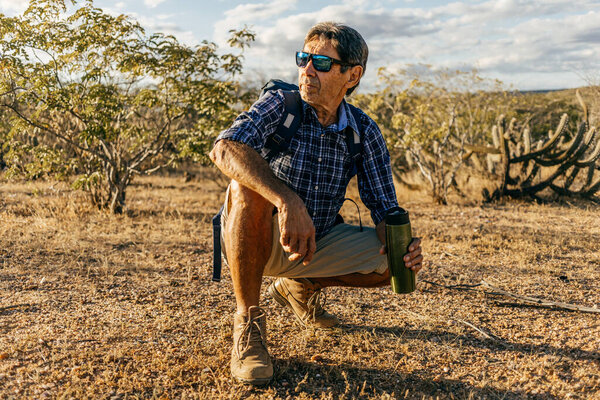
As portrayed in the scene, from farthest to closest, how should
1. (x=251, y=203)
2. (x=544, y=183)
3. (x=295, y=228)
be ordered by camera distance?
1. (x=544, y=183)
2. (x=251, y=203)
3. (x=295, y=228)

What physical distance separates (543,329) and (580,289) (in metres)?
1.04

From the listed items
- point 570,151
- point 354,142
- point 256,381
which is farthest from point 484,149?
point 256,381

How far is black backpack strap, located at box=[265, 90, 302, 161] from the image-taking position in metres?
2.54

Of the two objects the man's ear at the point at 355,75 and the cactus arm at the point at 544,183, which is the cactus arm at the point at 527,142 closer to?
the cactus arm at the point at 544,183

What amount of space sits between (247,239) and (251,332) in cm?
43

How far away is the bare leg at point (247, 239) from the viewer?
93.5 inches

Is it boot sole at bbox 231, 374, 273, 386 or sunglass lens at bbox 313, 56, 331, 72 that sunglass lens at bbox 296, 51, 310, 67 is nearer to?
sunglass lens at bbox 313, 56, 331, 72

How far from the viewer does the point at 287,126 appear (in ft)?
8.34

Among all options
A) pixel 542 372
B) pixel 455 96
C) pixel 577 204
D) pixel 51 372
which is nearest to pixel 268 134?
pixel 51 372

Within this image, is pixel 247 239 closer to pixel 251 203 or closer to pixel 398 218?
pixel 251 203

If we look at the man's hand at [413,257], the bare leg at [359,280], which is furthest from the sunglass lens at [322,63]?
the bare leg at [359,280]

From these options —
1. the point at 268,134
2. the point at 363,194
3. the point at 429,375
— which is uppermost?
the point at 268,134

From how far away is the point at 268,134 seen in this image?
99.2 inches

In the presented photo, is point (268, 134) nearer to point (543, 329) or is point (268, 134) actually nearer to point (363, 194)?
point (363, 194)
